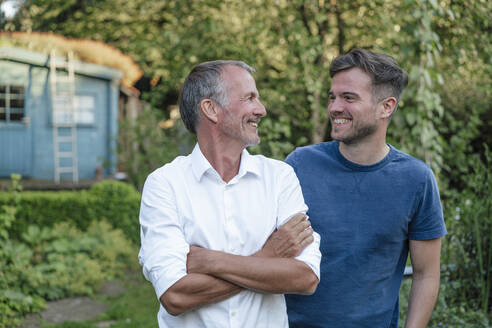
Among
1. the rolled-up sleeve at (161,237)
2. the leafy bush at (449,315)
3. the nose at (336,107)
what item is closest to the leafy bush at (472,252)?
the leafy bush at (449,315)

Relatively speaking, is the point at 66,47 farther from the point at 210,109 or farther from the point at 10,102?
the point at 210,109

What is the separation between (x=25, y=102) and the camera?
36.2 ft

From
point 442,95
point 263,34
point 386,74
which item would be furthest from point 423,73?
point 442,95

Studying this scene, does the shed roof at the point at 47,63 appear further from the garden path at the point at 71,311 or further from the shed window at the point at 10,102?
the garden path at the point at 71,311

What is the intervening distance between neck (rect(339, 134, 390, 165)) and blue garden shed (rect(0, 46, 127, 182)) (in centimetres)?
927

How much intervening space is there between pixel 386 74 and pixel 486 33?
319 cm

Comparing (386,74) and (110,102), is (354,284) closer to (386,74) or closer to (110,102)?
(386,74)

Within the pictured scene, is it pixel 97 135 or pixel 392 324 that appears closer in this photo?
pixel 392 324

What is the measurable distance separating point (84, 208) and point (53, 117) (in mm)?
4394

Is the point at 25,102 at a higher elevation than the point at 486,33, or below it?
below

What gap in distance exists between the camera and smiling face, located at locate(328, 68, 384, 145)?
6.86 feet

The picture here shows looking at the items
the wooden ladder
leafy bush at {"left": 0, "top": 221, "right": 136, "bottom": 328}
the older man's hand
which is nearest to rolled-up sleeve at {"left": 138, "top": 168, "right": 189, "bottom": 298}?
the older man's hand

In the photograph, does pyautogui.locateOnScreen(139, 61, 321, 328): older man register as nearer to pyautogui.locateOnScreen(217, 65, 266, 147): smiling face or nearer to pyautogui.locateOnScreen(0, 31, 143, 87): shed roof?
pyautogui.locateOnScreen(217, 65, 266, 147): smiling face

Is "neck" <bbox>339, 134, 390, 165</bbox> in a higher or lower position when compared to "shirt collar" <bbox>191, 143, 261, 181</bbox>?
higher
